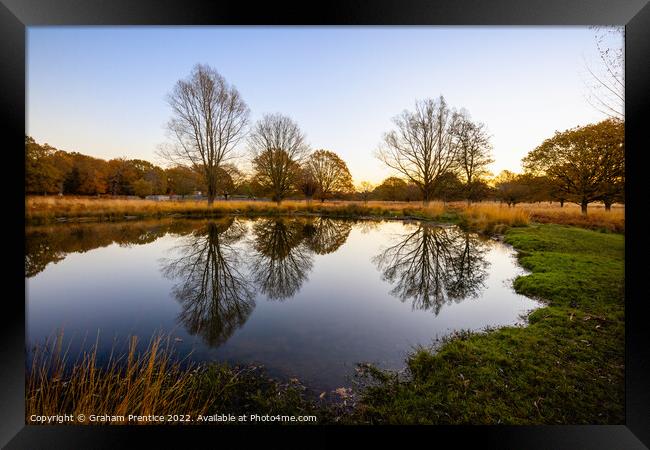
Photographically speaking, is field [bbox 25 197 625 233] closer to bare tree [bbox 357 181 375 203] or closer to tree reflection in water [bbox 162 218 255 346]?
bare tree [bbox 357 181 375 203]

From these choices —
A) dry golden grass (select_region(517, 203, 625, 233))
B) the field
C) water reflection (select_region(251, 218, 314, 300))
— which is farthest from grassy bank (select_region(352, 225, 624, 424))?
the field

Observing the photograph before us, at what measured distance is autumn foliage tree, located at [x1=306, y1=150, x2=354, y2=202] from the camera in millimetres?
6383

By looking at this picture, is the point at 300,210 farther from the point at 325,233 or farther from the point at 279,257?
the point at 279,257

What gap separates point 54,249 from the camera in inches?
261

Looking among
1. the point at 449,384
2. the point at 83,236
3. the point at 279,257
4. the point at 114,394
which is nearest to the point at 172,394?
the point at 114,394

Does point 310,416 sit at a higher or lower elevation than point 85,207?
lower

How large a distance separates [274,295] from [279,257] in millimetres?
2478

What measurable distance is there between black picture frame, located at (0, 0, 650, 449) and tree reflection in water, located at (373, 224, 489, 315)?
210cm

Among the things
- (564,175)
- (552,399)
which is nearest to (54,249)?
(552,399)

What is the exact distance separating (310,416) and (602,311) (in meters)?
4.14

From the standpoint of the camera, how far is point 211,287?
4914 millimetres

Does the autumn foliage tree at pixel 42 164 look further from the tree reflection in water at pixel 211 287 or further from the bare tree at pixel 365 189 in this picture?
the bare tree at pixel 365 189

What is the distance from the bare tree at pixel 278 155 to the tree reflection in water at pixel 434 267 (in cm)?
360

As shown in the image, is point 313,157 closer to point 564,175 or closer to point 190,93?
point 190,93
